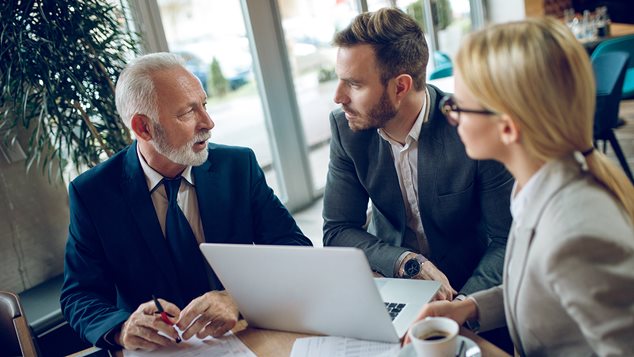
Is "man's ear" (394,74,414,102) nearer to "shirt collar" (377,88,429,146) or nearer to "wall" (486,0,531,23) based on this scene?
"shirt collar" (377,88,429,146)

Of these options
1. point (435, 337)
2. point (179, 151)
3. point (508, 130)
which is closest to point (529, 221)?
point (508, 130)

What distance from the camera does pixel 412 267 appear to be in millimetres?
1727

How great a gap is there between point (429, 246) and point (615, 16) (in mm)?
6190

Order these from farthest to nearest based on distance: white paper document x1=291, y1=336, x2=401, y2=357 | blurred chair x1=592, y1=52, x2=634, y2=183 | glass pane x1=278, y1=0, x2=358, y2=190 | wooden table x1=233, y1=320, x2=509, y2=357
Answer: glass pane x1=278, y1=0, x2=358, y2=190, blurred chair x1=592, y1=52, x2=634, y2=183, wooden table x1=233, y1=320, x2=509, y2=357, white paper document x1=291, y1=336, x2=401, y2=357

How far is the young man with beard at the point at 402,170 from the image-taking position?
1.82 meters

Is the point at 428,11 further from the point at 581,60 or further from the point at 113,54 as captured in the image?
the point at 581,60

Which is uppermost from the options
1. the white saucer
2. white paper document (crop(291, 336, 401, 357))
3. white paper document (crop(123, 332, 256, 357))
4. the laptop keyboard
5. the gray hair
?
the gray hair

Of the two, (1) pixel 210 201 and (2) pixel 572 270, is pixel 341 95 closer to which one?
(1) pixel 210 201

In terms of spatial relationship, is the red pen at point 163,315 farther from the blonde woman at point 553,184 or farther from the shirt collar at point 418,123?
the shirt collar at point 418,123

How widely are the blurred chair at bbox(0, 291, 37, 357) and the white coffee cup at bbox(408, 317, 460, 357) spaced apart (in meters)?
1.18

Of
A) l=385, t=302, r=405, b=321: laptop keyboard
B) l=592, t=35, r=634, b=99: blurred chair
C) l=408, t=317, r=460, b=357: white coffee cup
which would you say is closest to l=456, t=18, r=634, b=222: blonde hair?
l=408, t=317, r=460, b=357: white coffee cup

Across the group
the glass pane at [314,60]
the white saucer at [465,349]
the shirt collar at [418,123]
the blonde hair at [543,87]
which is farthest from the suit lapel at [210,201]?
the glass pane at [314,60]

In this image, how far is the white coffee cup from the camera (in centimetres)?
101

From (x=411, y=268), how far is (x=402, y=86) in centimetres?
59
